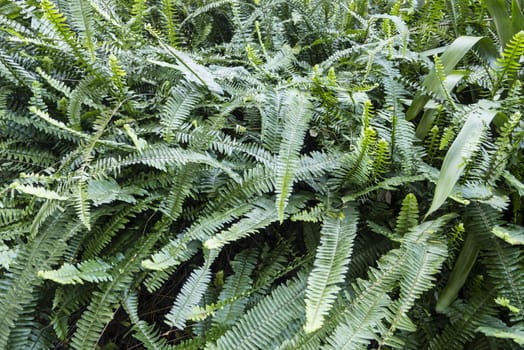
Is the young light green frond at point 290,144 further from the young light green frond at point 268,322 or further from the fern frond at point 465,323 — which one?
the fern frond at point 465,323

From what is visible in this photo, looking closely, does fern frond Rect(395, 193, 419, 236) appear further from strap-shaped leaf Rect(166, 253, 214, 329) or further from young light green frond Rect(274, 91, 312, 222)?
strap-shaped leaf Rect(166, 253, 214, 329)

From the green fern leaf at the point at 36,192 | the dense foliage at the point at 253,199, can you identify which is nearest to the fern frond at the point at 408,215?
the dense foliage at the point at 253,199

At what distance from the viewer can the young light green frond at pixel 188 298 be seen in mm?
1103

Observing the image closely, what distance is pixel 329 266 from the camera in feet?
3.43

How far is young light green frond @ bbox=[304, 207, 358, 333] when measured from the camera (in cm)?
94

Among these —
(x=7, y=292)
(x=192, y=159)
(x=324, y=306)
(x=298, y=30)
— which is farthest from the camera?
(x=298, y=30)

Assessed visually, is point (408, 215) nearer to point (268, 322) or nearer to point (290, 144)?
point (290, 144)

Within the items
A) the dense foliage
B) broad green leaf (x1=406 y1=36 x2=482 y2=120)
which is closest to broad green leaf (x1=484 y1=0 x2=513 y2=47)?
the dense foliage

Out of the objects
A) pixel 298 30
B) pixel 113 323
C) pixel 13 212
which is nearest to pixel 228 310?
pixel 113 323

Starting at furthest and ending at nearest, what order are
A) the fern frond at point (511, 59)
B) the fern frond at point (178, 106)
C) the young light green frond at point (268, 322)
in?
the fern frond at point (178, 106), the fern frond at point (511, 59), the young light green frond at point (268, 322)

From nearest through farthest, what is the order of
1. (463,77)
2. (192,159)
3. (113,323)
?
(192,159) < (113,323) < (463,77)

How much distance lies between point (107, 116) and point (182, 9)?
3.22 feet

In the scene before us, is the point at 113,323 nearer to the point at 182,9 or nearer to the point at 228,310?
the point at 228,310

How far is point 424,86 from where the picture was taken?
1.42 m
